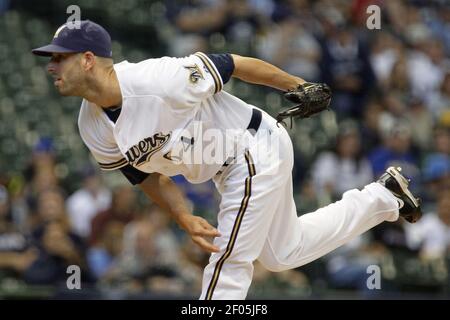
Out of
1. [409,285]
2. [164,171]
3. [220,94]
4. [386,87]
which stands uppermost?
[220,94]

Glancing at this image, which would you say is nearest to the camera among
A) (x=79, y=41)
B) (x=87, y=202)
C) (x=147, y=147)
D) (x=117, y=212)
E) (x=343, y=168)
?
(x=79, y=41)

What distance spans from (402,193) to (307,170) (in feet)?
12.1

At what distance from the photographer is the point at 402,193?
20.6 feet

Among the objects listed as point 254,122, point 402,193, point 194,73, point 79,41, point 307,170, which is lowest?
point 307,170

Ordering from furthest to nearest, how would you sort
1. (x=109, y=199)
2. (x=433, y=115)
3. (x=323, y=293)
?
(x=433, y=115) → (x=109, y=199) → (x=323, y=293)

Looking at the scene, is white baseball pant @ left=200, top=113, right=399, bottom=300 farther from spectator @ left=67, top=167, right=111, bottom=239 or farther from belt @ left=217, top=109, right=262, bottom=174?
spectator @ left=67, top=167, right=111, bottom=239

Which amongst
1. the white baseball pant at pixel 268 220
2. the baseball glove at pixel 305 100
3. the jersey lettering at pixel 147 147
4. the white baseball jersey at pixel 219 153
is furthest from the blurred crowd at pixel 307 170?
the baseball glove at pixel 305 100

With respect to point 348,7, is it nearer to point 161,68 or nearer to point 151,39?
point 151,39

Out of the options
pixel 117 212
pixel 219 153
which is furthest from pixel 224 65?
pixel 117 212

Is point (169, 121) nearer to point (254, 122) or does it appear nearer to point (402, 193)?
point (254, 122)

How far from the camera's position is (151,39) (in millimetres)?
11492

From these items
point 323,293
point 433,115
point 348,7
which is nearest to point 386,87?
point 433,115

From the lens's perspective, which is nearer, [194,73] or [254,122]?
[194,73]

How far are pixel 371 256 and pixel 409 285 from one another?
0.40 metres
